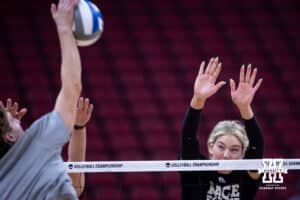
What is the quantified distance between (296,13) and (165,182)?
3686mm

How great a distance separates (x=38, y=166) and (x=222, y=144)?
1639mm

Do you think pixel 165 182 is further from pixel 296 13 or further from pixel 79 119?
pixel 79 119

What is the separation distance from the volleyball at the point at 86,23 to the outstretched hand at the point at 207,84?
2.88ft

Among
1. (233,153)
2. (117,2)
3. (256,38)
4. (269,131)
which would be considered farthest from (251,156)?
(117,2)

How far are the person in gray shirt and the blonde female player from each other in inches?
51.4

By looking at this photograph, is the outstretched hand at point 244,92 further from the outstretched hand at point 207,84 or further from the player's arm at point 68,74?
the player's arm at point 68,74

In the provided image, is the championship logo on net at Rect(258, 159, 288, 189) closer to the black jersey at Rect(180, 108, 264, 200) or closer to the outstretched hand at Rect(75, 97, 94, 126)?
the black jersey at Rect(180, 108, 264, 200)

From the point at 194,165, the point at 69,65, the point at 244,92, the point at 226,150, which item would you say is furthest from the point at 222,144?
the point at 69,65

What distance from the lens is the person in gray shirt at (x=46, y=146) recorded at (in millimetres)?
2279

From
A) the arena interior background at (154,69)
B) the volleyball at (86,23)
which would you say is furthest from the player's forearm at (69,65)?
the arena interior background at (154,69)

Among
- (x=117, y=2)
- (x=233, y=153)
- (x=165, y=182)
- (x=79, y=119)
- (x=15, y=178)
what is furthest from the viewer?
(x=117, y=2)

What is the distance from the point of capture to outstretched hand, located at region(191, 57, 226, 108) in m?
3.68

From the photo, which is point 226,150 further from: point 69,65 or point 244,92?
point 69,65

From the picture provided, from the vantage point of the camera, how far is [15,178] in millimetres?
2303
